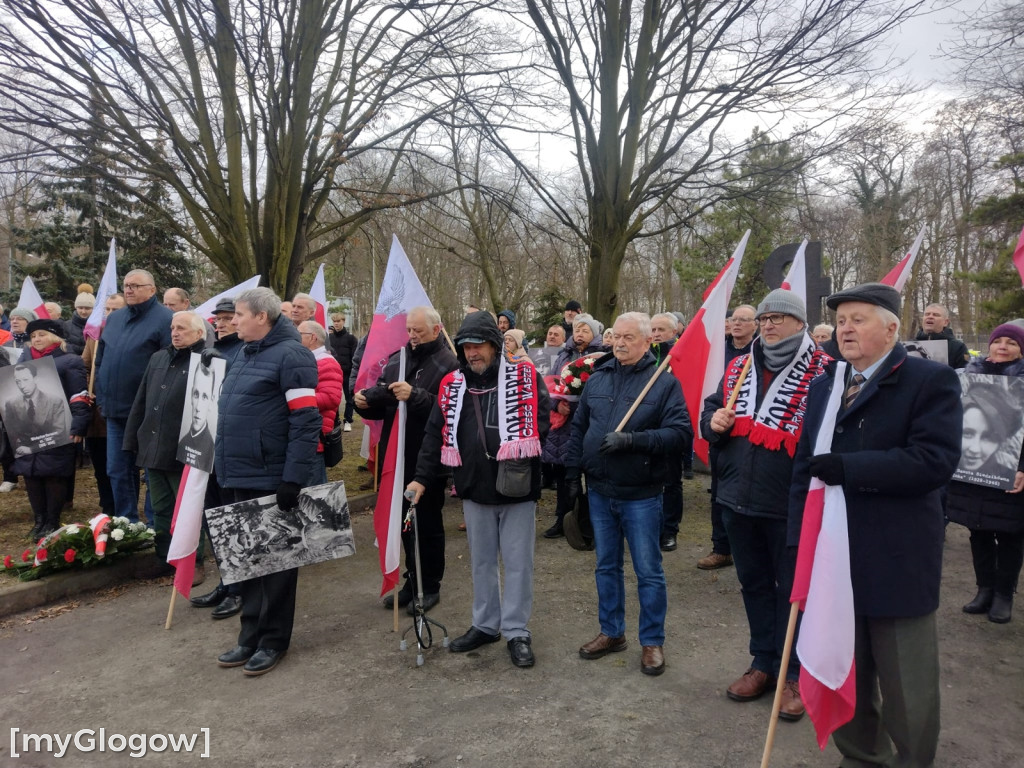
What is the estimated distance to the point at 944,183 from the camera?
101ft

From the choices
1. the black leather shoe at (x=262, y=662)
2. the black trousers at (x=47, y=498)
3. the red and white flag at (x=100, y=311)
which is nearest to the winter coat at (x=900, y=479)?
the black leather shoe at (x=262, y=662)

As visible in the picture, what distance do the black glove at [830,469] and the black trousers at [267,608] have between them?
3.08 metres

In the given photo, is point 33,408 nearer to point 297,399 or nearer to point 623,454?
point 297,399

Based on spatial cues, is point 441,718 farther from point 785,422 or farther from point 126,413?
point 126,413

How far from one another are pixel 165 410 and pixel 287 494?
1797 mm

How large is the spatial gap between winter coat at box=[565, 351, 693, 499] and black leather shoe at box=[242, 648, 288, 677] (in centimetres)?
210

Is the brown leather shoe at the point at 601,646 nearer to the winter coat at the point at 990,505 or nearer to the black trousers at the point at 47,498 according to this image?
the winter coat at the point at 990,505

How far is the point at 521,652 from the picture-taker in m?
4.16

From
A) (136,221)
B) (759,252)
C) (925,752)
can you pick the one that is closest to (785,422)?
(925,752)

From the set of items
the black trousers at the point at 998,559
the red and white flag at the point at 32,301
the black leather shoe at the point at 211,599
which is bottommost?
the black leather shoe at the point at 211,599

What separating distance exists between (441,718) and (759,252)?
25.8 m

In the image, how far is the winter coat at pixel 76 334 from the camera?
8.95 metres

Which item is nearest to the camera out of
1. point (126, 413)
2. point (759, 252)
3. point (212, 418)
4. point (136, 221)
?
point (212, 418)

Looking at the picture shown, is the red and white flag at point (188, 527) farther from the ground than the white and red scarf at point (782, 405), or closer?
closer
